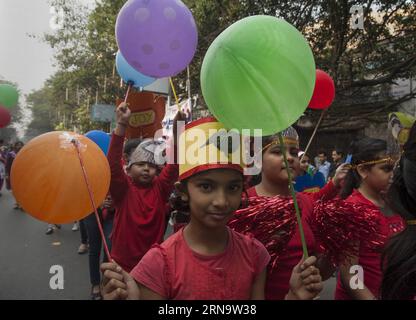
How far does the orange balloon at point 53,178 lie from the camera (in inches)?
60.9

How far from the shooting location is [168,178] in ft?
8.54

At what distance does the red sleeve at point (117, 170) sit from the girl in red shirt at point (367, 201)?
53.6 inches

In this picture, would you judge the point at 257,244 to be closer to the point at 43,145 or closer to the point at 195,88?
the point at 43,145

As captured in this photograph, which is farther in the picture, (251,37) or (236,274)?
(236,274)

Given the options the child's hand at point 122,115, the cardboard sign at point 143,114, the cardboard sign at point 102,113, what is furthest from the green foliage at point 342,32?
the child's hand at point 122,115

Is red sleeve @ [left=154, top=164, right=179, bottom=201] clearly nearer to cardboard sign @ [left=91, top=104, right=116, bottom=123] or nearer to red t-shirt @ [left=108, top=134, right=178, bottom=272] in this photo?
red t-shirt @ [left=108, top=134, right=178, bottom=272]

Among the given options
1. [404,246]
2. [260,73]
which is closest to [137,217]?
[260,73]

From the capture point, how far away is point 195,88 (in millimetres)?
→ 9305

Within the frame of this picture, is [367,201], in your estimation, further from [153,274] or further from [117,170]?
[117,170]

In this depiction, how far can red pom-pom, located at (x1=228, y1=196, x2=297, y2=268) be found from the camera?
71.5 inches

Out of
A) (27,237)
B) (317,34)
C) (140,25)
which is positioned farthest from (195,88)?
(140,25)

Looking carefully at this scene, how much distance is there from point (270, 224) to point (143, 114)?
2.32 meters
